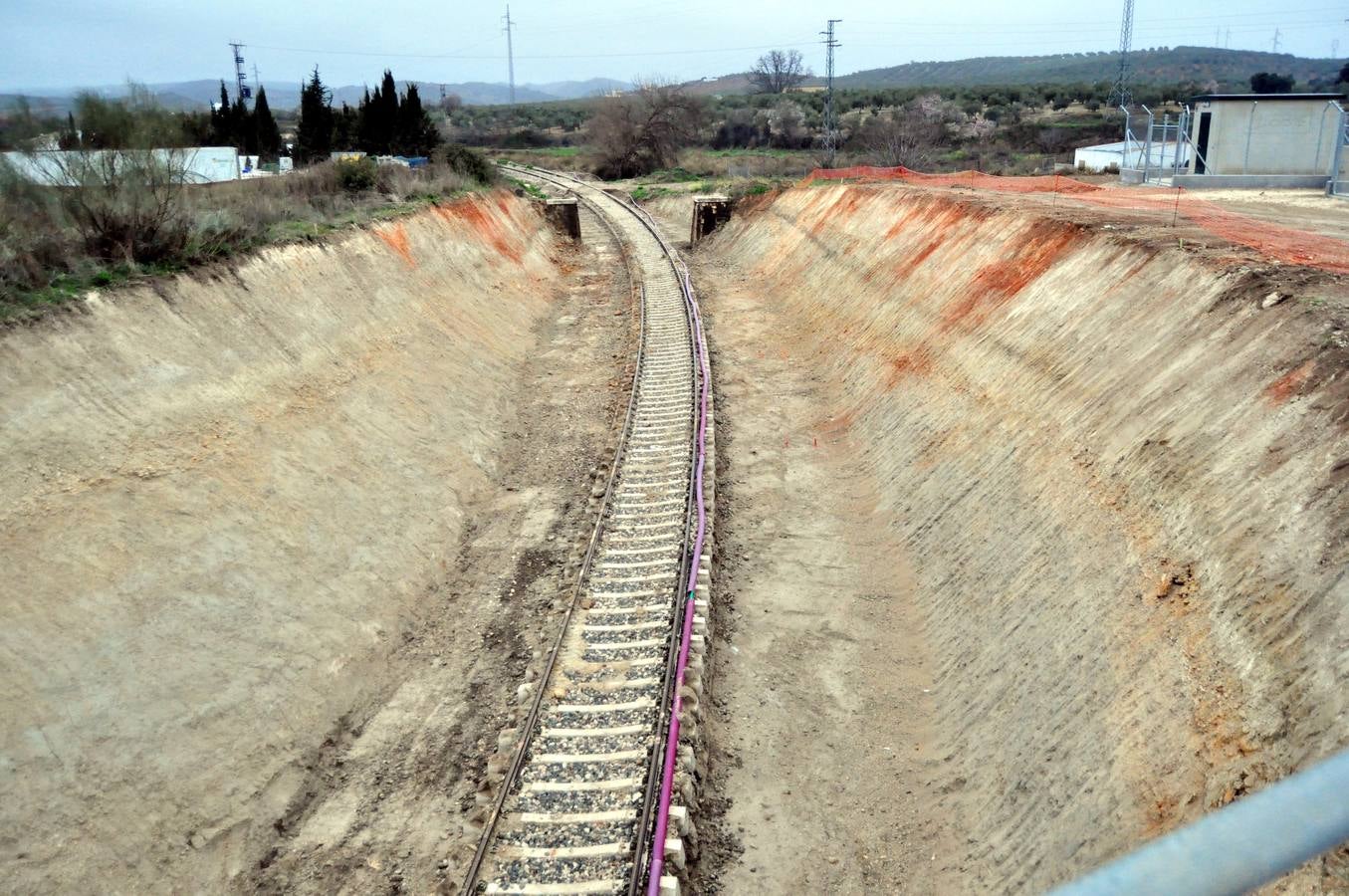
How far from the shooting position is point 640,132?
68812 mm

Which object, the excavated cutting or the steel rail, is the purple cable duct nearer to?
the excavated cutting

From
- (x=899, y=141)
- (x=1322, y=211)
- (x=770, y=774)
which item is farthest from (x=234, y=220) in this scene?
(x=899, y=141)

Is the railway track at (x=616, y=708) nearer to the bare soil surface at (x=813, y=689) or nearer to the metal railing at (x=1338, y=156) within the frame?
the bare soil surface at (x=813, y=689)

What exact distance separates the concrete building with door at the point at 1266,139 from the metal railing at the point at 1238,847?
107 ft

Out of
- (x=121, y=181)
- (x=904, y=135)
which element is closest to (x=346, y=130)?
(x=904, y=135)

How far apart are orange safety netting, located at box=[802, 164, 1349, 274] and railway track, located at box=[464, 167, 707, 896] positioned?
9861 mm

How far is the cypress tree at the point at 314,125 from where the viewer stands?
161 ft

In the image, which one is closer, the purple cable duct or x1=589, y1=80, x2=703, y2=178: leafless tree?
the purple cable duct

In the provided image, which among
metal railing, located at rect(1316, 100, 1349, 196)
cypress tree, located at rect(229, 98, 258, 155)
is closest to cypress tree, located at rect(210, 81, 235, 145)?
cypress tree, located at rect(229, 98, 258, 155)

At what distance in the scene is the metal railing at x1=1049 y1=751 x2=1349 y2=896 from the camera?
1.29m

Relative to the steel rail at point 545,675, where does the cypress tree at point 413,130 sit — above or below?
above

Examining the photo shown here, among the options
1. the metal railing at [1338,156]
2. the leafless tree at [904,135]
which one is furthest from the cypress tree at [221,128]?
the metal railing at [1338,156]

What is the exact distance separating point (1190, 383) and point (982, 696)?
465 cm

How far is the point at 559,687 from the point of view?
10.4m
